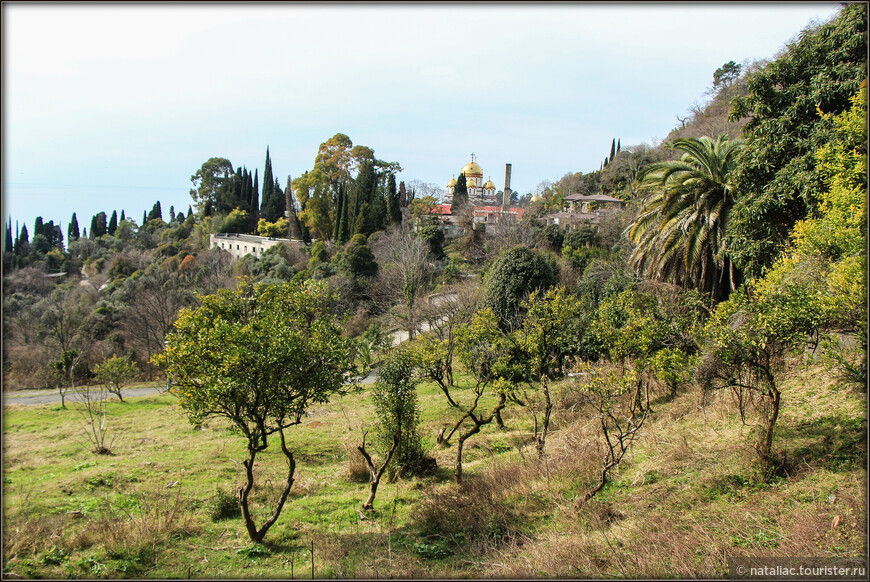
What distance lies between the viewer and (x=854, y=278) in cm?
539

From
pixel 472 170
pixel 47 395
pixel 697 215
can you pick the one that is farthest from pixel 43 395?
pixel 472 170

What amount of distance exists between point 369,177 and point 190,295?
18.6 meters

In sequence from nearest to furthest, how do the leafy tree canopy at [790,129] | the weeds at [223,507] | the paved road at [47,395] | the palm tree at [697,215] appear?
the weeds at [223,507]
the leafy tree canopy at [790,129]
the palm tree at [697,215]
the paved road at [47,395]

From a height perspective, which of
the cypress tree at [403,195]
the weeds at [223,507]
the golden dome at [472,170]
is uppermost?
the golden dome at [472,170]

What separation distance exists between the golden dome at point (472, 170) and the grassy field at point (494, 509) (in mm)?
73609

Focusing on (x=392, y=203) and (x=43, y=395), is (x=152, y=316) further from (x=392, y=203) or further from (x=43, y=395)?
(x=392, y=203)

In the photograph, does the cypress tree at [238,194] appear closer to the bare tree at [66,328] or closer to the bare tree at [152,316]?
the bare tree at [66,328]

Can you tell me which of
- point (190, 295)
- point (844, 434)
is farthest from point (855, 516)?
point (190, 295)

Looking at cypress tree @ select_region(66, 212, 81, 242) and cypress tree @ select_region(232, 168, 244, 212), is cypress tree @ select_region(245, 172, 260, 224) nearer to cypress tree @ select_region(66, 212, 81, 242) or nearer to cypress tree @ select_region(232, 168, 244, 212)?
cypress tree @ select_region(232, 168, 244, 212)

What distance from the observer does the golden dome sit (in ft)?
271

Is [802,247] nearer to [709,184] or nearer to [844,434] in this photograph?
[844,434]

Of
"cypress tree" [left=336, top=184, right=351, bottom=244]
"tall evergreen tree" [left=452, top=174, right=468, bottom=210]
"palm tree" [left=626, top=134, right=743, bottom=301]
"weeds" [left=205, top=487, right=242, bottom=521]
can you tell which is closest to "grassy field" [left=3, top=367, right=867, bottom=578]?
"weeds" [left=205, top=487, right=242, bottom=521]

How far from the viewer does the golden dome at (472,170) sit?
82.5 meters

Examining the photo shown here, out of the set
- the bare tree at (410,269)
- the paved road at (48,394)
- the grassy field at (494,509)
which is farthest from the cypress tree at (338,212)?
the grassy field at (494,509)
